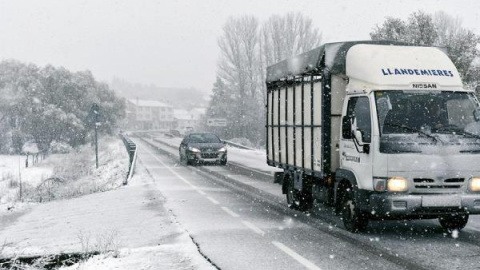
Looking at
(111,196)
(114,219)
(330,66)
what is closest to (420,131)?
(330,66)

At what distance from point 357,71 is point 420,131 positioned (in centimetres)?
156

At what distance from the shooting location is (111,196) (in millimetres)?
15625

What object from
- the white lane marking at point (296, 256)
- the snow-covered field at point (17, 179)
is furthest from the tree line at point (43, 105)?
the white lane marking at point (296, 256)

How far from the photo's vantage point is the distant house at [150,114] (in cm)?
17350

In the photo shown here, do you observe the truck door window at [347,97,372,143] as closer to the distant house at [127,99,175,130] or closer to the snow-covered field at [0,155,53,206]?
the snow-covered field at [0,155,53,206]

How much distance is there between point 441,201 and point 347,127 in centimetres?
196

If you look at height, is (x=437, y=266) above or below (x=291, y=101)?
below

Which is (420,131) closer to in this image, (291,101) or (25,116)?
(291,101)

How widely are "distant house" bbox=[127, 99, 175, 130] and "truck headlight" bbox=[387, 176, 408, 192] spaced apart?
166 metres

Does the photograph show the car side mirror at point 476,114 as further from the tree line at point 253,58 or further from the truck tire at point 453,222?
the tree line at point 253,58

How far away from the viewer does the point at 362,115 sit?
8.84 m

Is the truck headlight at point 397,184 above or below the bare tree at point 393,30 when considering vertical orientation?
below

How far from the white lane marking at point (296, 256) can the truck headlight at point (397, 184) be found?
1.83 m

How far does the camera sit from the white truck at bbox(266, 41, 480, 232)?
27.1 feet
